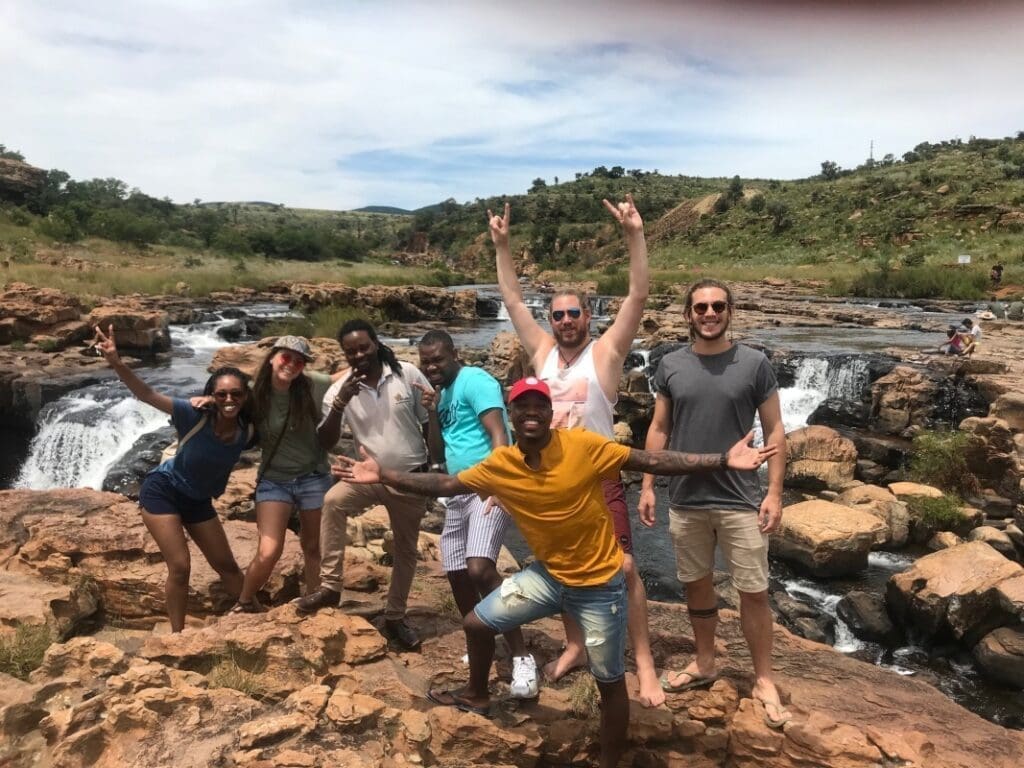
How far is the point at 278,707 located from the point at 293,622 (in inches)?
35.7

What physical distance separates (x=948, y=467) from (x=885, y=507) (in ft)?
7.86

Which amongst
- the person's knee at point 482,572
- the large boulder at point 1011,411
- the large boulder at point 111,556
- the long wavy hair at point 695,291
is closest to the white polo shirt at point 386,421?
the person's knee at point 482,572

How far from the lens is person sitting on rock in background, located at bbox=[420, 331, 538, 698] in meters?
3.44

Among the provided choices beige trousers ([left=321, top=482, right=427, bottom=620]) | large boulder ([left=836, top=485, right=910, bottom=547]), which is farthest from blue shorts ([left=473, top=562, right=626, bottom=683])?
large boulder ([left=836, top=485, right=910, bottom=547])

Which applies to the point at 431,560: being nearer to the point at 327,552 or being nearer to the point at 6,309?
the point at 327,552

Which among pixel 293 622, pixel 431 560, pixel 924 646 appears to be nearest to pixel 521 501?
pixel 293 622

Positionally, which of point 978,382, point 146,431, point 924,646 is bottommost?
point 924,646

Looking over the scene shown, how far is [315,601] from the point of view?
4035mm

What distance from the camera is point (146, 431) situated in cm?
1299

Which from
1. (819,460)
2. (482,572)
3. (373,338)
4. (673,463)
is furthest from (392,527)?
(819,460)

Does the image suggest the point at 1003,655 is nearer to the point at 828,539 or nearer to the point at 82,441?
the point at 828,539

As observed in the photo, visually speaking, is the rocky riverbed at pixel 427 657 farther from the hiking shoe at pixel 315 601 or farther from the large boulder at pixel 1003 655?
the hiking shoe at pixel 315 601

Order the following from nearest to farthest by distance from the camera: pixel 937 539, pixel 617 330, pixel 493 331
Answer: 1. pixel 617 330
2. pixel 937 539
3. pixel 493 331

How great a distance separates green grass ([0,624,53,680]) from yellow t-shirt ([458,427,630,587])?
261 centimetres
